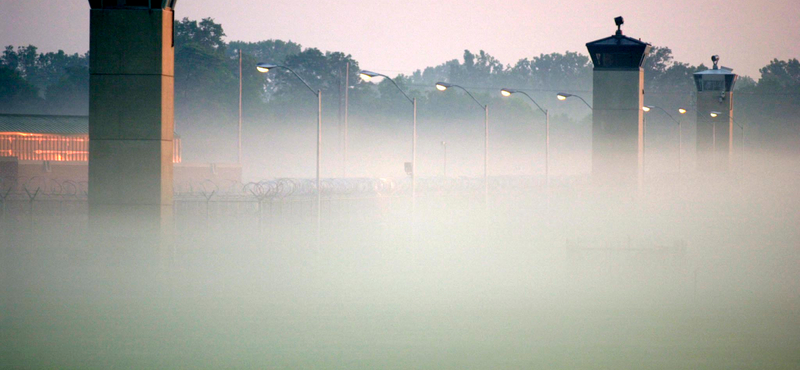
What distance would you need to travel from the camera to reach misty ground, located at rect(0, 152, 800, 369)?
16.9m

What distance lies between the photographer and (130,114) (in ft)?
93.1

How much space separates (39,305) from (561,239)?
24265 millimetres

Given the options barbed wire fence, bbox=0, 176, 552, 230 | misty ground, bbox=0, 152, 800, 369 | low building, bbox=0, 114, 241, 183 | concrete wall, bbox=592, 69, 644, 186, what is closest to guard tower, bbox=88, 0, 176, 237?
misty ground, bbox=0, 152, 800, 369

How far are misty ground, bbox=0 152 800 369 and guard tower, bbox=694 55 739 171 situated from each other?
42.2 m

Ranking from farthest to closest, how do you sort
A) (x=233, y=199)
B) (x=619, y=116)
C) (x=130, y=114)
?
(x=233, y=199), (x=619, y=116), (x=130, y=114)

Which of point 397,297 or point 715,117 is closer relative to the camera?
point 397,297

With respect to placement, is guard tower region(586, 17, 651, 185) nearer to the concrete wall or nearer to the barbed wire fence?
the concrete wall

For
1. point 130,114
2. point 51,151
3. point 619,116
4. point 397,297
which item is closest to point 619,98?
point 619,116

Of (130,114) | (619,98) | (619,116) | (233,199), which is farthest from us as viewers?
(233,199)

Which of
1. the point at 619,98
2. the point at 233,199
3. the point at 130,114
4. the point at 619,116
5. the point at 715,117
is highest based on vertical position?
the point at 715,117

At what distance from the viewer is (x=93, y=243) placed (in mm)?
28641

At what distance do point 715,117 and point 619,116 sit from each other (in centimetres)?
4335

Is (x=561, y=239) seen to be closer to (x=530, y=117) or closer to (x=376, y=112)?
(x=376, y=112)

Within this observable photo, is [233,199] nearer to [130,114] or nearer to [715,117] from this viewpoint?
[130,114]
